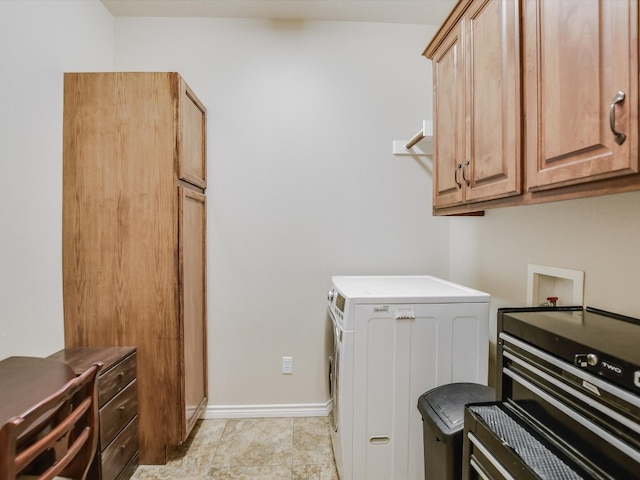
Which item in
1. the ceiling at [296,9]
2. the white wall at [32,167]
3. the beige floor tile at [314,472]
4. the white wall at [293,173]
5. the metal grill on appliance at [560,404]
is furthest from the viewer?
the white wall at [293,173]

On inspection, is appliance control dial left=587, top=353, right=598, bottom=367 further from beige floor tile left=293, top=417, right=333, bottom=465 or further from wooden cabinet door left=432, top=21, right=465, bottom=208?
beige floor tile left=293, top=417, right=333, bottom=465

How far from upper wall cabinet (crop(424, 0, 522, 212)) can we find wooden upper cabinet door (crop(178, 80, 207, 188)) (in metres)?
1.42

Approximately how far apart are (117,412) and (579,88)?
2.27 metres

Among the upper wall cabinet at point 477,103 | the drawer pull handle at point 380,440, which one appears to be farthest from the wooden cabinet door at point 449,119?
the drawer pull handle at point 380,440

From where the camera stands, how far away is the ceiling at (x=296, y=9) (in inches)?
83.4

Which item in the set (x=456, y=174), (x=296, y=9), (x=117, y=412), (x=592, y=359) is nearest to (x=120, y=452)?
(x=117, y=412)

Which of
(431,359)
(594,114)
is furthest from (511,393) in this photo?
(594,114)

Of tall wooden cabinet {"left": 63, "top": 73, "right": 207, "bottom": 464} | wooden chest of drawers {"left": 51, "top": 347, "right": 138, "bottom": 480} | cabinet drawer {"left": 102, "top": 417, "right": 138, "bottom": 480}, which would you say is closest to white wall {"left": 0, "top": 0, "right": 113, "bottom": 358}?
tall wooden cabinet {"left": 63, "top": 73, "right": 207, "bottom": 464}

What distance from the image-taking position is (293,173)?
2.32 meters

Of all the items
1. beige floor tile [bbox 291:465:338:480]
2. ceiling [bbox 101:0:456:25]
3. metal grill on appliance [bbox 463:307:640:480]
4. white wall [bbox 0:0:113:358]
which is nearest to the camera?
metal grill on appliance [bbox 463:307:640:480]

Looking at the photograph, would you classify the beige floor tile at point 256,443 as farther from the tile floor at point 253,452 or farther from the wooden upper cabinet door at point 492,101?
the wooden upper cabinet door at point 492,101

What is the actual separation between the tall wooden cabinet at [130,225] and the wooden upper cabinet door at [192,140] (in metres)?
0.02

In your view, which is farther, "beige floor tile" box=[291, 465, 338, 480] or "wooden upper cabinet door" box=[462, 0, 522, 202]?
"beige floor tile" box=[291, 465, 338, 480]

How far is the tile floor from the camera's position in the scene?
1.78 m
